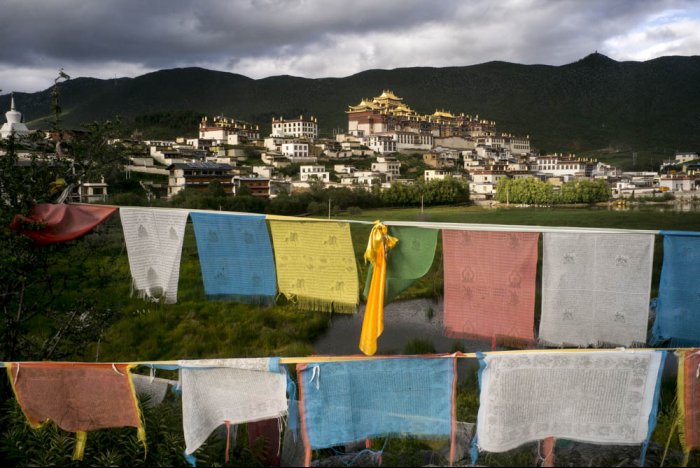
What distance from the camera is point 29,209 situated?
527 cm

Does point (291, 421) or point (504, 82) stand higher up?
point (504, 82)

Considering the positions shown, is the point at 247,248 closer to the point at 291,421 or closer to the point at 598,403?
the point at 291,421

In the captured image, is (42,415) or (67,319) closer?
(42,415)

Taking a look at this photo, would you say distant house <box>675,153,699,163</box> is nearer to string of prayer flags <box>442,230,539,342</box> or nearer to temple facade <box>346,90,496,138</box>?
temple facade <box>346,90,496,138</box>

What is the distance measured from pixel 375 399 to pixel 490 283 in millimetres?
1784

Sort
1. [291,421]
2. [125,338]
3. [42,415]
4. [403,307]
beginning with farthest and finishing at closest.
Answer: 1. [403,307]
2. [125,338]
3. [42,415]
4. [291,421]

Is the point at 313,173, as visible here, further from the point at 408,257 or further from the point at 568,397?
the point at 568,397

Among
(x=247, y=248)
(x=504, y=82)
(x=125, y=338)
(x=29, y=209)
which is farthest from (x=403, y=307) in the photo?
(x=504, y=82)

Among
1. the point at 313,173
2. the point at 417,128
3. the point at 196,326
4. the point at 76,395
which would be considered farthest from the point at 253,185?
the point at 417,128

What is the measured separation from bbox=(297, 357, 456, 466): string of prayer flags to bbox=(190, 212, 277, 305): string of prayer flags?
6.52 ft

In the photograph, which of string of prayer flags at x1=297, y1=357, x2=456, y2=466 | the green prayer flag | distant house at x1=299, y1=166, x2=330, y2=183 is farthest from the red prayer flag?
distant house at x1=299, y1=166, x2=330, y2=183

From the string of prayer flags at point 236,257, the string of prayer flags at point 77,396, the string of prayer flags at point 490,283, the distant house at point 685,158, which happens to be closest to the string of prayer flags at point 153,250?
the string of prayer flags at point 236,257

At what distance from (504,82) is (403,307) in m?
195

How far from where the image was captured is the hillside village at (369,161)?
51438mm
